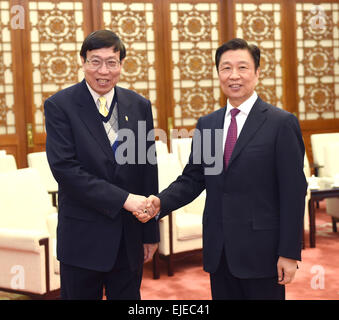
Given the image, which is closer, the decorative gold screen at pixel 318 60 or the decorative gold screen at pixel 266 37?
the decorative gold screen at pixel 266 37

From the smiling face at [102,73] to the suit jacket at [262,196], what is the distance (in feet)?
1.68

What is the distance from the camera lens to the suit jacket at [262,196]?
170 cm

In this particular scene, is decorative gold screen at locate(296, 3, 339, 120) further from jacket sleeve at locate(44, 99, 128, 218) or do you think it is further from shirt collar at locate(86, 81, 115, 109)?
jacket sleeve at locate(44, 99, 128, 218)

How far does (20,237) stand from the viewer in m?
3.12

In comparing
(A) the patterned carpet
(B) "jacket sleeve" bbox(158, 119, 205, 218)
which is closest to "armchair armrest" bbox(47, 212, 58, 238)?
(A) the patterned carpet

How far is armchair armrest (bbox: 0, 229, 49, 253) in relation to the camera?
308 centimetres

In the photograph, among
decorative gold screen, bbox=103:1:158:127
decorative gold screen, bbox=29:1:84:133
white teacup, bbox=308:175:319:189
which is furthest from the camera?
decorative gold screen, bbox=103:1:158:127

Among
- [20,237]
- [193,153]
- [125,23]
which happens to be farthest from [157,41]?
[193,153]

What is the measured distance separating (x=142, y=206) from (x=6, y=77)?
5350mm

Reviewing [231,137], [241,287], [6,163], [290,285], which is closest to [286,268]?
[241,287]

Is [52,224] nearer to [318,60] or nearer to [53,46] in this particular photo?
[53,46]

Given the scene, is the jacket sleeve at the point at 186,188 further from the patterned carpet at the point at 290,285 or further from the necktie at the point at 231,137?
the patterned carpet at the point at 290,285

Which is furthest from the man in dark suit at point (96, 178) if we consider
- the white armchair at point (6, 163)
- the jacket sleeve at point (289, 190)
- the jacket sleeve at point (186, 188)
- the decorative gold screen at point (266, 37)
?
the decorative gold screen at point (266, 37)

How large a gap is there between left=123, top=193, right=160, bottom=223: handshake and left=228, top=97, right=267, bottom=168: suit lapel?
1.13ft
